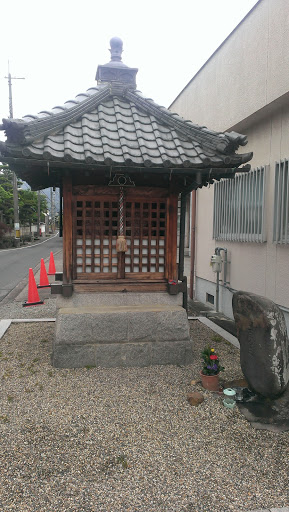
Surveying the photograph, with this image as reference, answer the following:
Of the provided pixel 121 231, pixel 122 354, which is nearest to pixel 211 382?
pixel 122 354

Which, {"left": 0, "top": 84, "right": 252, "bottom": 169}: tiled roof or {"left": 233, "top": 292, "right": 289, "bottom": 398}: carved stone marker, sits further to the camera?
{"left": 0, "top": 84, "right": 252, "bottom": 169}: tiled roof

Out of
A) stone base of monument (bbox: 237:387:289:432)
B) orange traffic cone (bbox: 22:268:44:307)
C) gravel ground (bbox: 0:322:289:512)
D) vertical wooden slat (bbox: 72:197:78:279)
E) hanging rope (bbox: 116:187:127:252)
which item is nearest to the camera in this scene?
gravel ground (bbox: 0:322:289:512)

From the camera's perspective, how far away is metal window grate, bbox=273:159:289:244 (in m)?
6.69

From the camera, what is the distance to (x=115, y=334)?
555cm

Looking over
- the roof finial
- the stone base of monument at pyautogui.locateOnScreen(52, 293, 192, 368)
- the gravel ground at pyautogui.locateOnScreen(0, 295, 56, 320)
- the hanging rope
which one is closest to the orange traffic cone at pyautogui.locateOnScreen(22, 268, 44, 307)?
the gravel ground at pyautogui.locateOnScreen(0, 295, 56, 320)

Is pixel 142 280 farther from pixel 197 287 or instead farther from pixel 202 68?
pixel 202 68

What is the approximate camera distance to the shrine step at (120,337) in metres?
5.41

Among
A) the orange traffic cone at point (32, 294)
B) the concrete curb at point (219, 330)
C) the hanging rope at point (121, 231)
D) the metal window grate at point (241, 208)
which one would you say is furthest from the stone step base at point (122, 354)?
the orange traffic cone at point (32, 294)

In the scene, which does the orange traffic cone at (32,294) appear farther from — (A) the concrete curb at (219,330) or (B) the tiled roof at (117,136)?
(B) the tiled roof at (117,136)

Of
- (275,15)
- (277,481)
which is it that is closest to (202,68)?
(275,15)

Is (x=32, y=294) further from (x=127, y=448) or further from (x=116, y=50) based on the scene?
(x=127, y=448)

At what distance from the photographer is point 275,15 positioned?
6.78m

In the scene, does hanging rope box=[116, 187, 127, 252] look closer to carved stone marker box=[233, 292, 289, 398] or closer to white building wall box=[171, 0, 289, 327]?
carved stone marker box=[233, 292, 289, 398]

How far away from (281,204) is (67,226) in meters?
4.35
